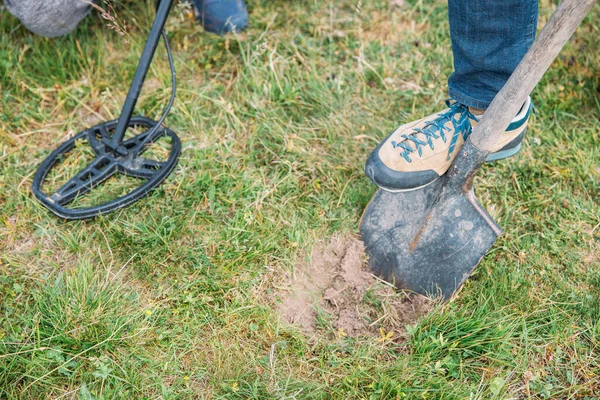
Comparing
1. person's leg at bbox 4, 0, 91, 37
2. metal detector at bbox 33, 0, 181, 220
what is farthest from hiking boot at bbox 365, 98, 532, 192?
person's leg at bbox 4, 0, 91, 37

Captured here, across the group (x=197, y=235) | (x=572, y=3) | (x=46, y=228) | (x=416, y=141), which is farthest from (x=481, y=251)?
(x=46, y=228)

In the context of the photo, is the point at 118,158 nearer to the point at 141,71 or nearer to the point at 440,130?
the point at 141,71

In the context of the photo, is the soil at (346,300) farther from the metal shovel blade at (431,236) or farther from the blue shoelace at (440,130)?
the blue shoelace at (440,130)

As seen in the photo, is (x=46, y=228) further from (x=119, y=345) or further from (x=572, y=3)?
(x=572, y=3)

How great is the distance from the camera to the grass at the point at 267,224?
1.87 m

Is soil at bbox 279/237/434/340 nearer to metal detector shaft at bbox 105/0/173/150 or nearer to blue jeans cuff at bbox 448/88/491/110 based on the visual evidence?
blue jeans cuff at bbox 448/88/491/110

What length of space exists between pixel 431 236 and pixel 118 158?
139cm

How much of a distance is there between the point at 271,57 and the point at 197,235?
1052 mm

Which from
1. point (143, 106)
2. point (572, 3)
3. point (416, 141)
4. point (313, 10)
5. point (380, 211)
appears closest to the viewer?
point (572, 3)

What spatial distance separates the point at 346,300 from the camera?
2.09 metres

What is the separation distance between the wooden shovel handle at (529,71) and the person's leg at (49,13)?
1.86m

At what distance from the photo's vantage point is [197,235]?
7.30ft

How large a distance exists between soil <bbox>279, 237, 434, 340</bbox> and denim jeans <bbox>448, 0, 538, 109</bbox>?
2.43 feet

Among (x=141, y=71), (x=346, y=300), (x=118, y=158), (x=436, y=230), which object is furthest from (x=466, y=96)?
(x=118, y=158)
